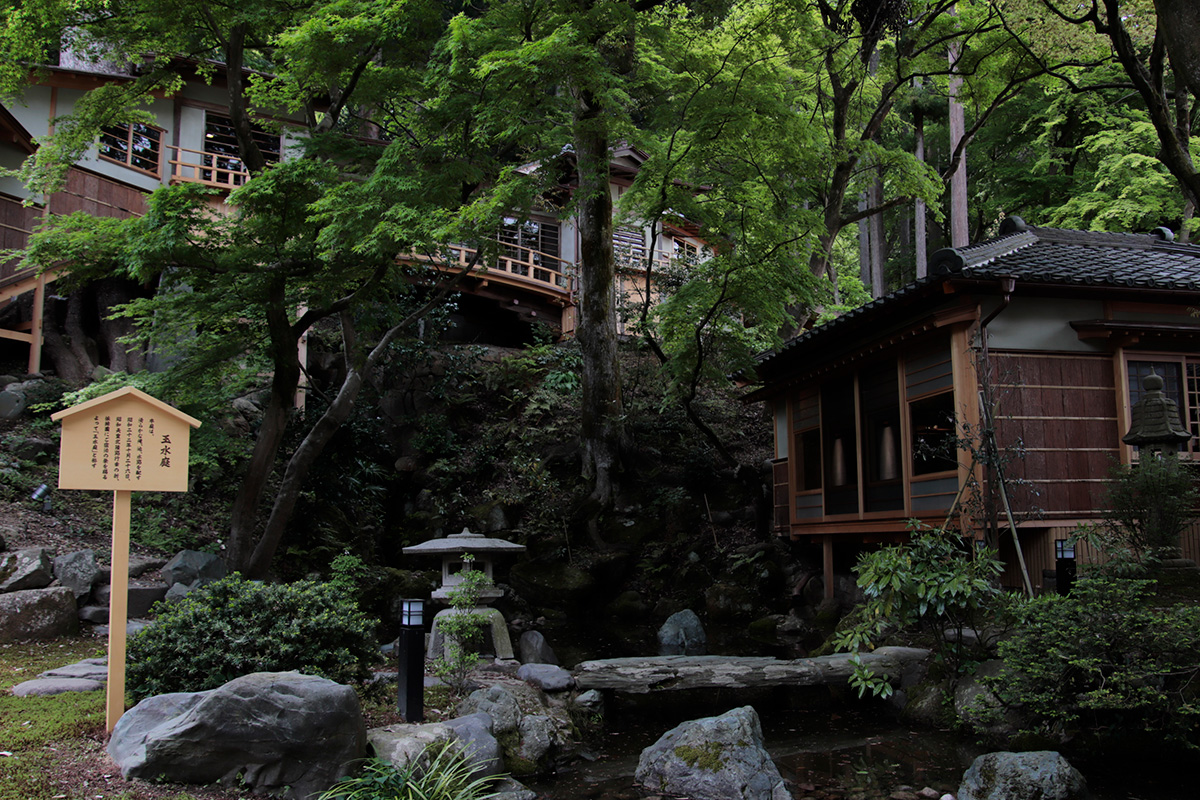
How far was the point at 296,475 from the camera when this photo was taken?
38.6ft

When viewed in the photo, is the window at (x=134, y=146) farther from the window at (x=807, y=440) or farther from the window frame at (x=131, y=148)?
the window at (x=807, y=440)

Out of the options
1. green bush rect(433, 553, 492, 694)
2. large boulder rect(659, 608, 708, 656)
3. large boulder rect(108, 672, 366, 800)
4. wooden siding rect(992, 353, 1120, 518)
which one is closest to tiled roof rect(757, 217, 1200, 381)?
wooden siding rect(992, 353, 1120, 518)

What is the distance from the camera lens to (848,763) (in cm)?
785

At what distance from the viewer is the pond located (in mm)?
6922

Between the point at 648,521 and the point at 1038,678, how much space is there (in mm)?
10425

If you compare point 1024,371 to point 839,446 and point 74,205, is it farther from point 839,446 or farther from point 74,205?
point 74,205

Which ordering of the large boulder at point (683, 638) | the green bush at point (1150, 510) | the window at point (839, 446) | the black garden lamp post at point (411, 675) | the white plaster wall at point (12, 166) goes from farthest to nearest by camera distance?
the white plaster wall at point (12, 166) < the window at point (839, 446) < the large boulder at point (683, 638) < the green bush at point (1150, 510) < the black garden lamp post at point (411, 675)

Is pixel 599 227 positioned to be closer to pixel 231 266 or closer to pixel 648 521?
pixel 648 521

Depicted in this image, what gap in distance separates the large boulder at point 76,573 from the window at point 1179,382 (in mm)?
13765

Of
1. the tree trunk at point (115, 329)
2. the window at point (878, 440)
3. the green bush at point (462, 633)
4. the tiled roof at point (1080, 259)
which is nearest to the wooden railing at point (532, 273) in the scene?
the tree trunk at point (115, 329)

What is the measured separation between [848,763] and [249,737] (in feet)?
17.8

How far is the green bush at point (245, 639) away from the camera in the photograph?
6418 millimetres

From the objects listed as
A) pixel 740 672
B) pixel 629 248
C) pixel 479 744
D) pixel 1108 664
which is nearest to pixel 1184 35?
pixel 1108 664

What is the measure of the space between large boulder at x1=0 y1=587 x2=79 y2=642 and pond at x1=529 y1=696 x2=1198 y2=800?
610cm
